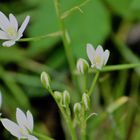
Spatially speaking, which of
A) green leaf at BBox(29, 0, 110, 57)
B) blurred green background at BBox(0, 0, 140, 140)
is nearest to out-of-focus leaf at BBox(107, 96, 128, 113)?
blurred green background at BBox(0, 0, 140, 140)

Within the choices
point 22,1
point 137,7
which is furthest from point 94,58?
point 22,1

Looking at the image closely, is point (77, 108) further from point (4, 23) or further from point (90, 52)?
point (4, 23)

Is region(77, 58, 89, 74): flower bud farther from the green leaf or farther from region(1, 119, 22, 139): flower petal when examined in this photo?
the green leaf

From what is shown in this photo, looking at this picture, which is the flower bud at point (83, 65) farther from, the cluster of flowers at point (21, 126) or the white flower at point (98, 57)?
the cluster of flowers at point (21, 126)

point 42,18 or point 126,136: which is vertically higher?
point 42,18

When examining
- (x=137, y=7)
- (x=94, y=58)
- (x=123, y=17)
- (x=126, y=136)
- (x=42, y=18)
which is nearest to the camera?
(x=94, y=58)

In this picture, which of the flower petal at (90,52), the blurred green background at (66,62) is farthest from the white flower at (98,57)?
the blurred green background at (66,62)

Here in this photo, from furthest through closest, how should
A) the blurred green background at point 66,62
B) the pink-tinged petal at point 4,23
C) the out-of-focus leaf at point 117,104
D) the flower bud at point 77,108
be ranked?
the blurred green background at point 66,62
the out-of-focus leaf at point 117,104
the pink-tinged petal at point 4,23
the flower bud at point 77,108

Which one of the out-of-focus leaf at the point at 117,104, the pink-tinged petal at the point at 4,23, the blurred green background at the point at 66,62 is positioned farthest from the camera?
the blurred green background at the point at 66,62

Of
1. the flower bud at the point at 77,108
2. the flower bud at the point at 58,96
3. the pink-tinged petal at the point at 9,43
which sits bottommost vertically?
the flower bud at the point at 77,108

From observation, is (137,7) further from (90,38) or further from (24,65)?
(24,65)
